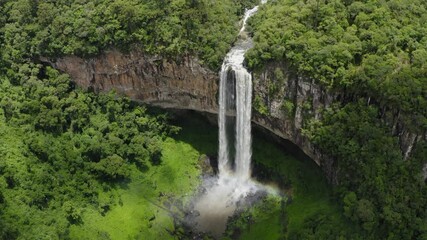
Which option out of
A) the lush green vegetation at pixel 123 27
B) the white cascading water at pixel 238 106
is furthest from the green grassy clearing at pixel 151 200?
the lush green vegetation at pixel 123 27

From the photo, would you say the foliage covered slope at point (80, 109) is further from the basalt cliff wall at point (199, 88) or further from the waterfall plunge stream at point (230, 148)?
the waterfall plunge stream at point (230, 148)

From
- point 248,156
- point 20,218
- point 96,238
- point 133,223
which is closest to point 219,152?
point 248,156

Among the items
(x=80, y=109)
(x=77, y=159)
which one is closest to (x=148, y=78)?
(x=80, y=109)

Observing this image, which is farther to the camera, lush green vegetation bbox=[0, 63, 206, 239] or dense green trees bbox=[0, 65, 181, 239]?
lush green vegetation bbox=[0, 63, 206, 239]

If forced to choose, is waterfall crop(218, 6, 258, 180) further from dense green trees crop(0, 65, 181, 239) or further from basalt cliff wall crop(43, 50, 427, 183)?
dense green trees crop(0, 65, 181, 239)

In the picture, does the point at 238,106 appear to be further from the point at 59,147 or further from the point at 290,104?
the point at 59,147

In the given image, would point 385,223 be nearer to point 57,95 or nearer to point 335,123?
point 335,123

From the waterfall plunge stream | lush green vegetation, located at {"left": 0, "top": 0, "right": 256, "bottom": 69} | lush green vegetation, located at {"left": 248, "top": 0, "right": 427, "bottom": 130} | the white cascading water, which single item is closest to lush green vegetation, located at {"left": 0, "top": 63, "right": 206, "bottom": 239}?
the waterfall plunge stream
